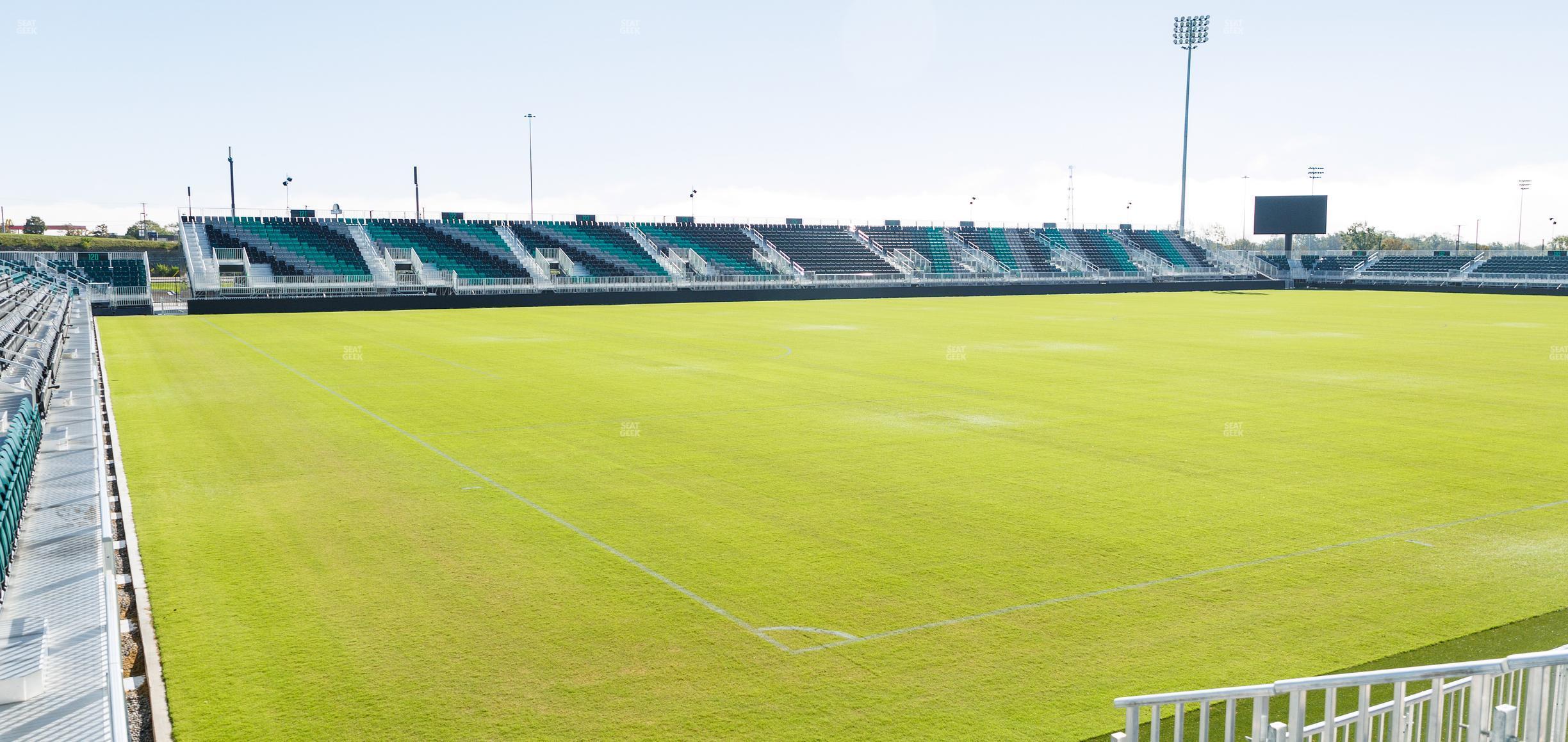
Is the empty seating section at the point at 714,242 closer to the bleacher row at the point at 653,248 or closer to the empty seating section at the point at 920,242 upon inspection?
the bleacher row at the point at 653,248

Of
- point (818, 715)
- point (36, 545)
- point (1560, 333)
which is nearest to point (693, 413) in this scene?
point (36, 545)

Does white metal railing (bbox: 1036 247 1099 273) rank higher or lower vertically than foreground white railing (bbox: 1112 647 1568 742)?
higher

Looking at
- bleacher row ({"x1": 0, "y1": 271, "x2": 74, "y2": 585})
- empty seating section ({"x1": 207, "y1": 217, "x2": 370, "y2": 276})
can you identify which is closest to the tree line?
empty seating section ({"x1": 207, "y1": 217, "x2": 370, "y2": 276})

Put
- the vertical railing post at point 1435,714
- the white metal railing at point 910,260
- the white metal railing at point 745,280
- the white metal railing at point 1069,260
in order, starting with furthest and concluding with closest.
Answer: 1. the white metal railing at point 1069,260
2. the white metal railing at point 910,260
3. the white metal railing at point 745,280
4. the vertical railing post at point 1435,714

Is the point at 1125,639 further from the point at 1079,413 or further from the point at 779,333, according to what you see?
the point at 779,333

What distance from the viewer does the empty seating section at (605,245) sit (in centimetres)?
6144

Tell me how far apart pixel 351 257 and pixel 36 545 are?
49.7 m

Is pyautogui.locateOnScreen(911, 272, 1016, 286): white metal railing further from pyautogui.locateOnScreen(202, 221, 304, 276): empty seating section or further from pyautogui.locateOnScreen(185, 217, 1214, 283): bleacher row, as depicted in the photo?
pyautogui.locateOnScreen(202, 221, 304, 276): empty seating section

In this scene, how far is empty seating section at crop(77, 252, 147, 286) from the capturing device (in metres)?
46.1

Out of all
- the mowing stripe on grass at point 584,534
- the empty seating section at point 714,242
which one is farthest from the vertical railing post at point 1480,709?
the empty seating section at point 714,242

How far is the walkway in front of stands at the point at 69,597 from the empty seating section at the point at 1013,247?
67937 millimetres

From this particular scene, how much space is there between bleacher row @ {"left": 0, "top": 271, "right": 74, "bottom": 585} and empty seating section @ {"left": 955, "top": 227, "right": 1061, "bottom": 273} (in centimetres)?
5982

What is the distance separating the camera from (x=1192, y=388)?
18.2m

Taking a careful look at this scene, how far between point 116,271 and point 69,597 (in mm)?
47931
